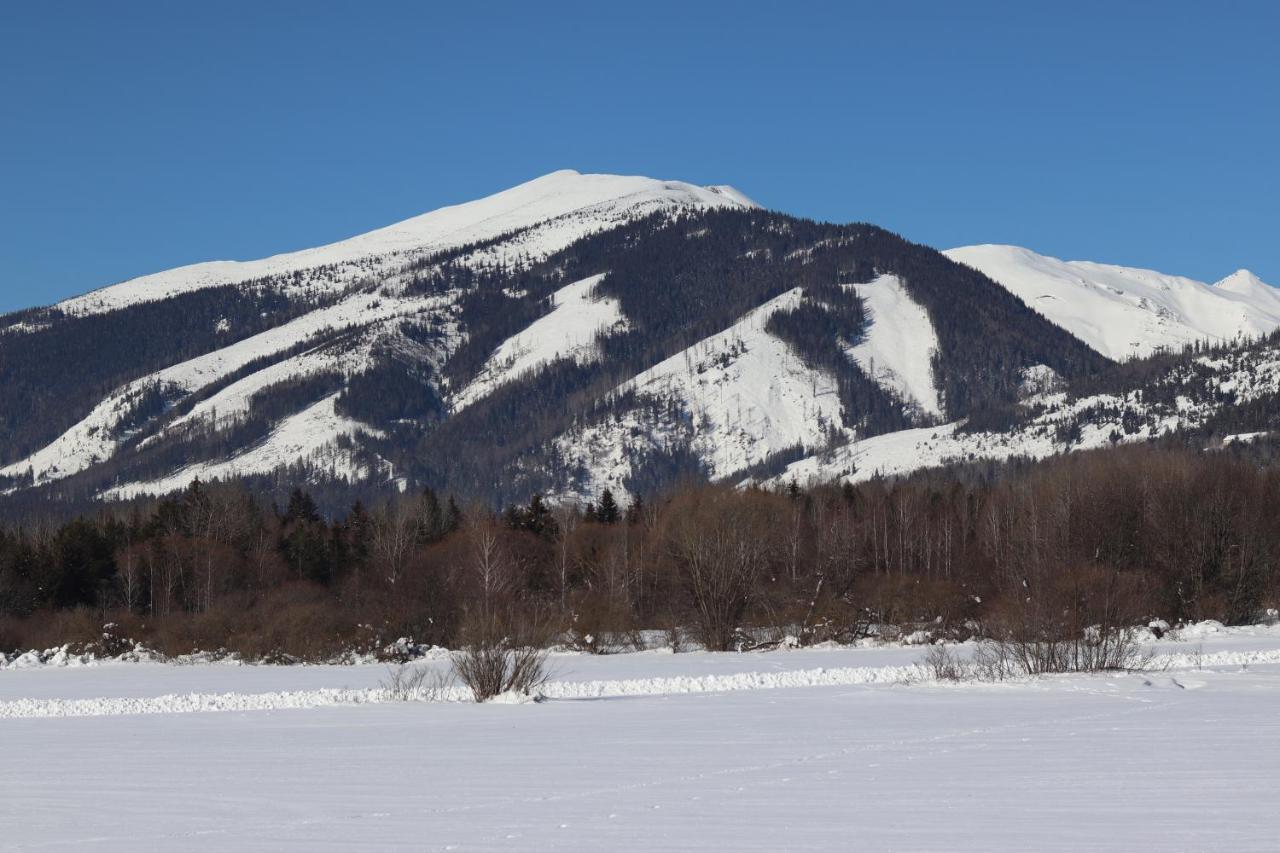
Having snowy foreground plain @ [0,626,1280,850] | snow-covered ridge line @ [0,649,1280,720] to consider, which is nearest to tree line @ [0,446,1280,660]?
snow-covered ridge line @ [0,649,1280,720]

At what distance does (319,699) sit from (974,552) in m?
63.8

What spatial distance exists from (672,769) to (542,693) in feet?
50.0

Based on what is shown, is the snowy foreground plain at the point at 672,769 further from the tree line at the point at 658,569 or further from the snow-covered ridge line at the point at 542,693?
the tree line at the point at 658,569

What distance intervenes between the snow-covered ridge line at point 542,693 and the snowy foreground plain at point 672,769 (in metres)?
0.22

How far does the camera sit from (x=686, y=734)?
92.9ft

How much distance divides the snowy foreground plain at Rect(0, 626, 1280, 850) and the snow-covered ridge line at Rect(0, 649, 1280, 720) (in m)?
0.22

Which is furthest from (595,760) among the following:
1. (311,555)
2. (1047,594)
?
(311,555)

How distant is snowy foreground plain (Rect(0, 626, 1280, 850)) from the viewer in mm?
16656

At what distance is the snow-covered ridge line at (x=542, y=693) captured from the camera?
3772 cm

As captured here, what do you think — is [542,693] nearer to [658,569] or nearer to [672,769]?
[672,769]

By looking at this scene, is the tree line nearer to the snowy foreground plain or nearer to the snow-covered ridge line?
the snow-covered ridge line

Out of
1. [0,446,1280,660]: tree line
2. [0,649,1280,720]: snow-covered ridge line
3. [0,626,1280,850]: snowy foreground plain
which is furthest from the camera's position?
[0,446,1280,660]: tree line

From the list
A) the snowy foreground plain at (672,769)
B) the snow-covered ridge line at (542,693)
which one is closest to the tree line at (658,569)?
the snow-covered ridge line at (542,693)

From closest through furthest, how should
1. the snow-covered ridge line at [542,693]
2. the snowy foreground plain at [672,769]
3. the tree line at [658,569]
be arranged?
the snowy foreground plain at [672,769] < the snow-covered ridge line at [542,693] < the tree line at [658,569]
